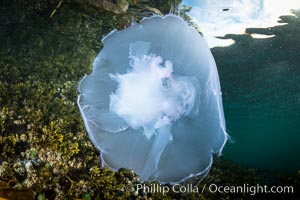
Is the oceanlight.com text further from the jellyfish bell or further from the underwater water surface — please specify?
the underwater water surface

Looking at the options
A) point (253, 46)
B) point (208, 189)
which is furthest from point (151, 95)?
point (253, 46)

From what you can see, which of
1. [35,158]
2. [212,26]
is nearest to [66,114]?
[35,158]

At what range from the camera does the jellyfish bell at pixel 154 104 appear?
3.84 metres

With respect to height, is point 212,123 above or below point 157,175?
above

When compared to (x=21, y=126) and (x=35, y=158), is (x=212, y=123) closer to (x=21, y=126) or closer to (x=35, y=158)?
(x=35, y=158)

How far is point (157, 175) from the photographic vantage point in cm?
420

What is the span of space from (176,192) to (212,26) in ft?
18.9

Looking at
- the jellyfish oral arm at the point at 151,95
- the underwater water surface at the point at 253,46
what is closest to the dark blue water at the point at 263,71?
the underwater water surface at the point at 253,46

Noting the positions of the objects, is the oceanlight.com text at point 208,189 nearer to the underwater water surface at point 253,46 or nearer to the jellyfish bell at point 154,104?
the jellyfish bell at point 154,104

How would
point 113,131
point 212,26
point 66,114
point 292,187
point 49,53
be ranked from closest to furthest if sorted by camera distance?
point 113,131
point 66,114
point 292,187
point 49,53
point 212,26

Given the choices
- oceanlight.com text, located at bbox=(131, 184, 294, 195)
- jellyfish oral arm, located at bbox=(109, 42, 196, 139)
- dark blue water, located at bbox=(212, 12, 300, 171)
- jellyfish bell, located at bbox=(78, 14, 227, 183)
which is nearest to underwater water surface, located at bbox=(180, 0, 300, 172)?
dark blue water, located at bbox=(212, 12, 300, 171)

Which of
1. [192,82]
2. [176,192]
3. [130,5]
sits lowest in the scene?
[176,192]

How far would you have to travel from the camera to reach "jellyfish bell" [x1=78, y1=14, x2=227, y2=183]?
384 centimetres

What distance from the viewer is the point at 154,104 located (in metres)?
4.08
